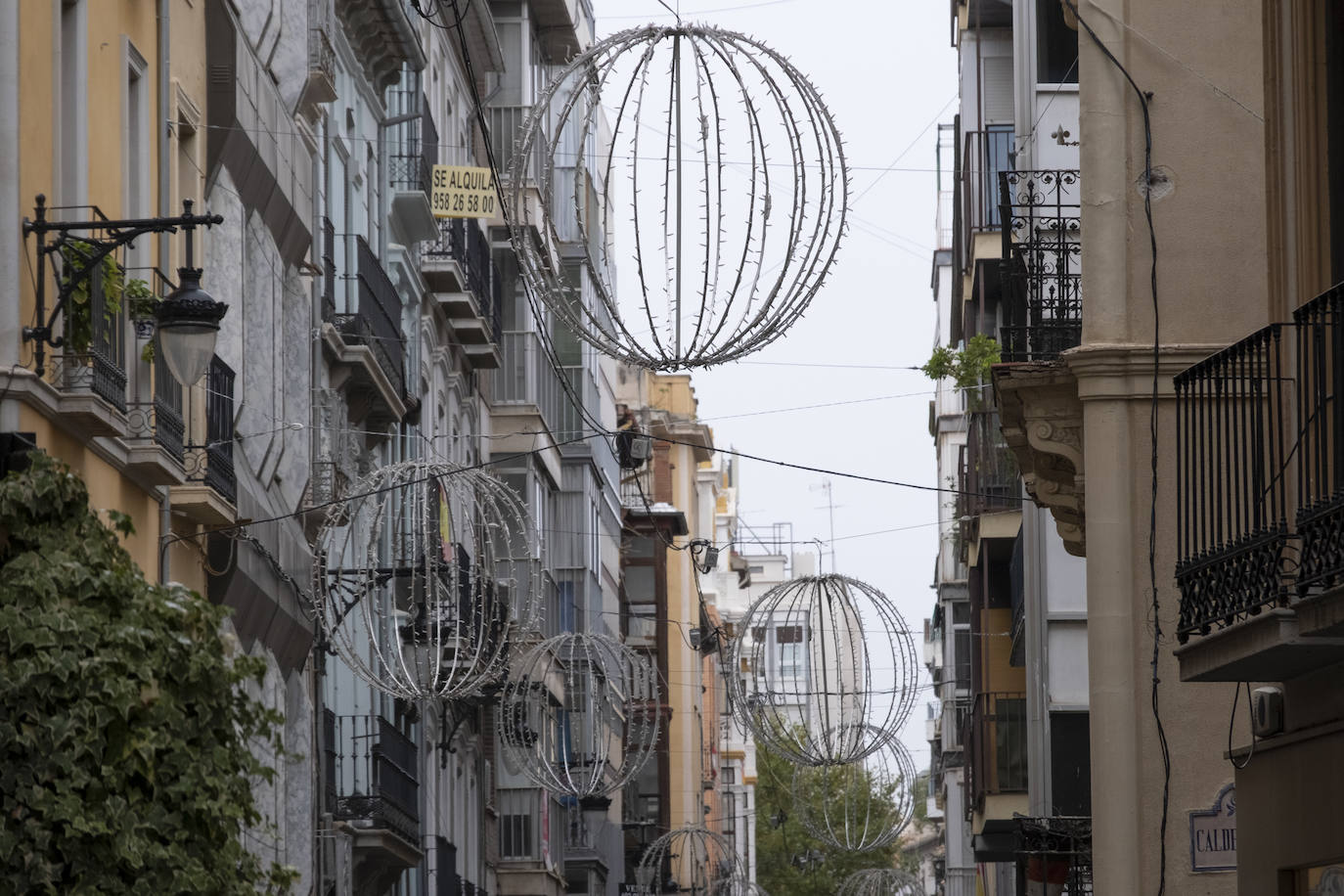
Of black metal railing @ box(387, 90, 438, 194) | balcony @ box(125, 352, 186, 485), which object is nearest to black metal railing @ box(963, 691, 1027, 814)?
black metal railing @ box(387, 90, 438, 194)

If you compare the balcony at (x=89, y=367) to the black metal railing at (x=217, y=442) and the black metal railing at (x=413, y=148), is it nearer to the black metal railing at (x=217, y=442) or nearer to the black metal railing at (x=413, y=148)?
the black metal railing at (x=217, y=442)

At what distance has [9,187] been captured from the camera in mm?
13258

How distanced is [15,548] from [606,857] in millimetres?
41132

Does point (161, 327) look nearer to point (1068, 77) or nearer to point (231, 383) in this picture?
point (231, 383)

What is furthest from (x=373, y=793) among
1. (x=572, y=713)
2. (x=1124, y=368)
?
(x=572, y=713)

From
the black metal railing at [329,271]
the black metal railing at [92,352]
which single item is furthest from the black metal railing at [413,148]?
the black metal railing at [92,352]

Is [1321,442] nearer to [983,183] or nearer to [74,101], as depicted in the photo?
[74,101]

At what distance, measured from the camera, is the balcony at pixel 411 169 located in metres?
31.3

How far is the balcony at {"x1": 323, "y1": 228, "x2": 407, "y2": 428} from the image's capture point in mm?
26281

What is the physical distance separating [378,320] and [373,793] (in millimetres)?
5088

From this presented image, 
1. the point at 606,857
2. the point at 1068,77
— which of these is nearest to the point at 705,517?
the point at 606,857

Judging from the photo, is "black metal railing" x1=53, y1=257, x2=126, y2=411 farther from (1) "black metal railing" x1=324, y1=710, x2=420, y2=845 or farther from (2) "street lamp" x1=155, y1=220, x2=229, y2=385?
(1) "black metal railing" x1=324, y1=710, x2=420, y2=845

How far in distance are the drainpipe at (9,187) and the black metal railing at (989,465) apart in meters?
16.2

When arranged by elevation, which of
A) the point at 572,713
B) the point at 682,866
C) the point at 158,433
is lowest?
the point at 682,866
